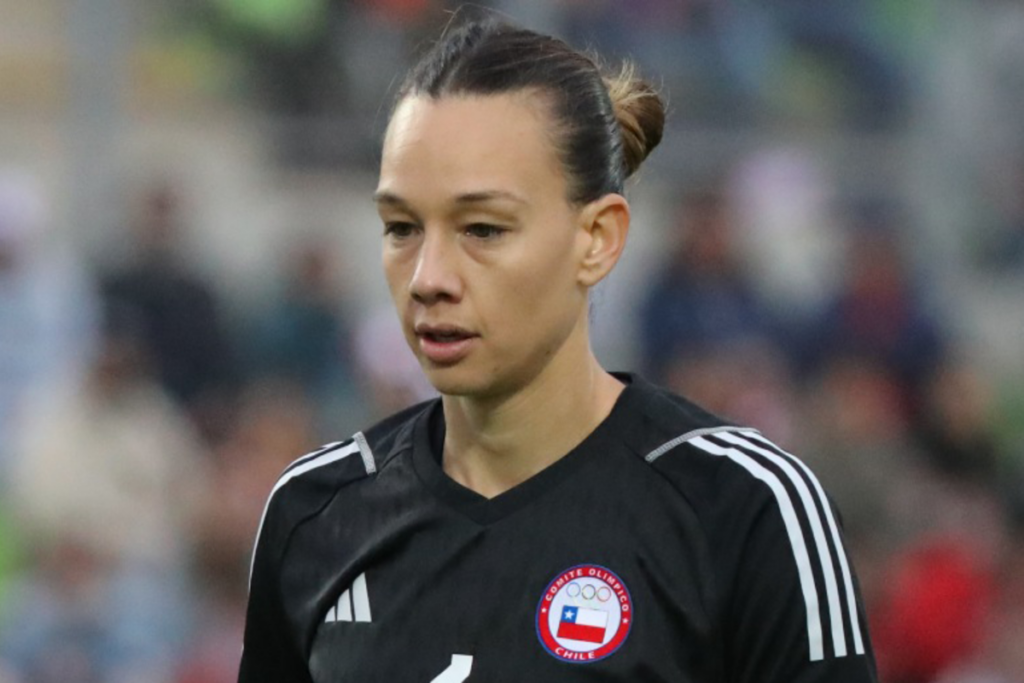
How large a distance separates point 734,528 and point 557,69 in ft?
2.32

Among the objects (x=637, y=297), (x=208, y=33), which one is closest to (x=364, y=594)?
(x=637, y=297)

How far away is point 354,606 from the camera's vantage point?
272 centimetres

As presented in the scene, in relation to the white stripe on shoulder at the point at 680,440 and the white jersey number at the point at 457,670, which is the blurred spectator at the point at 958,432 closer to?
the white stripe on shoulder at the point at 680,440

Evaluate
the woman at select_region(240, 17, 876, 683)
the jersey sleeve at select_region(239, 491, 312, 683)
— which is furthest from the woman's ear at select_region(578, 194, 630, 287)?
the jersey sleeve at select_region(239, 491, 312, 683)

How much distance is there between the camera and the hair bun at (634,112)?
9.15 feet

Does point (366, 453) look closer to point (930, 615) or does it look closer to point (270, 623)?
point (270, 623)

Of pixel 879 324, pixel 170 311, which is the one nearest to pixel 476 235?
pixel 170 311

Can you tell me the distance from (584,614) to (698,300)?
4.93 metres

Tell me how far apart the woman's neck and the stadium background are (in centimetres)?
366

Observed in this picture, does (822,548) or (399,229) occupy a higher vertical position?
(399,229)

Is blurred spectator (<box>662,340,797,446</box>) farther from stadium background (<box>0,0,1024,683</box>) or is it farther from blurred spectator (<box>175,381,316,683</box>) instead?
blurred spectator (<box>175,381,316,683</box>)

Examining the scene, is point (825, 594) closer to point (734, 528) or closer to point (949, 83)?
point (734, 528)

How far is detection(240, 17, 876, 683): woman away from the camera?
2.47 m

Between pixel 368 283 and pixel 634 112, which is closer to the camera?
pixel 634 112
